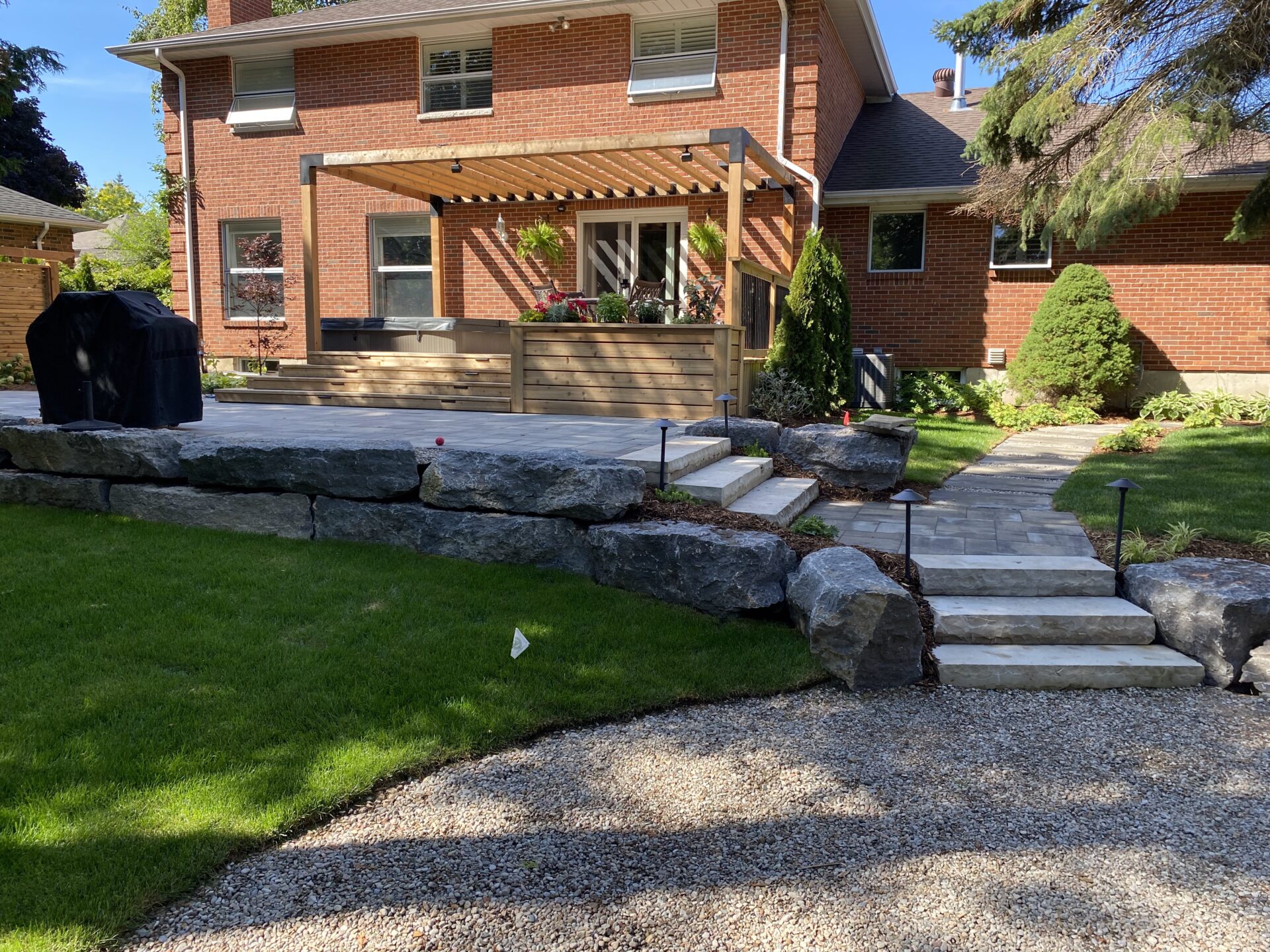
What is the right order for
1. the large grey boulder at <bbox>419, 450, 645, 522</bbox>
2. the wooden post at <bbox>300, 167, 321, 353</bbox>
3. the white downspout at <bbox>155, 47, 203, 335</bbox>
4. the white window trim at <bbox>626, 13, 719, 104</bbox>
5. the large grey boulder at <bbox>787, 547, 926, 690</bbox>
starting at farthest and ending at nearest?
the white downspout at <bbox>155, 47, 203, 335</bbox>
the white window trim at <bbox>626, 13, 719, 104</bbox>
the wooden post at <bbox>300, 167, 321, 353</bbox>
the large grey boulder at <bbox>419, 450, 645, 522</bbox>
the large grey boulder at <bbox>787, 547, 926, 690</bbox>

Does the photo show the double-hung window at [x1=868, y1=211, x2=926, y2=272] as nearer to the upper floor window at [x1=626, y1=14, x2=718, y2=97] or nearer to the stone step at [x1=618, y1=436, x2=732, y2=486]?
the upper floor window at [x1=626, y1=14, x2=718, y2=97]

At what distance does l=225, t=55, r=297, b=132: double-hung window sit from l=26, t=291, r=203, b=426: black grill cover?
966cm

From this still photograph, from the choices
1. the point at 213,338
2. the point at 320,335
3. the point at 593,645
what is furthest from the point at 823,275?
the point at 213,338

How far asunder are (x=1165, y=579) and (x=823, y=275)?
6.31 meters

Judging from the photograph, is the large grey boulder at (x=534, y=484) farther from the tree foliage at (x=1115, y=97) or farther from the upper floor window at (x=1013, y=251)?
the upper floor window at (x=1013, y=251)

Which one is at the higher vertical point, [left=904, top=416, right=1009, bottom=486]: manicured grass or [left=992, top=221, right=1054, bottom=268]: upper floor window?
[left=992, top=221, right=1054, bottom=268]: upper floor window

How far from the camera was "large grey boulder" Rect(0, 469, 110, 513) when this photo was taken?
5578 millimetres

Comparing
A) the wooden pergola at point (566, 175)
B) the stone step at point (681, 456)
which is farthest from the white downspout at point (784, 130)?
the stone step at point (681, 456)

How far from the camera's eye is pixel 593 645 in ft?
12.6

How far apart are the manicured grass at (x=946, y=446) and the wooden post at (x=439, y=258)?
23.4 feet

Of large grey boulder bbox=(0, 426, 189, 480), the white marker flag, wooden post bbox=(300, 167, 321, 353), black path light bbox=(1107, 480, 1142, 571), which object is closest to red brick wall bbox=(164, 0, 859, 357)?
wooden post bbox=(300, 167, 321, 353)

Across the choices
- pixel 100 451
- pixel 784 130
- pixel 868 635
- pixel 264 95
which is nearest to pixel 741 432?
pixel 868 635

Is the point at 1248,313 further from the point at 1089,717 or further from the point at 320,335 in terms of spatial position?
the point at 320,335

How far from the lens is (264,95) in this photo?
14.6 m
